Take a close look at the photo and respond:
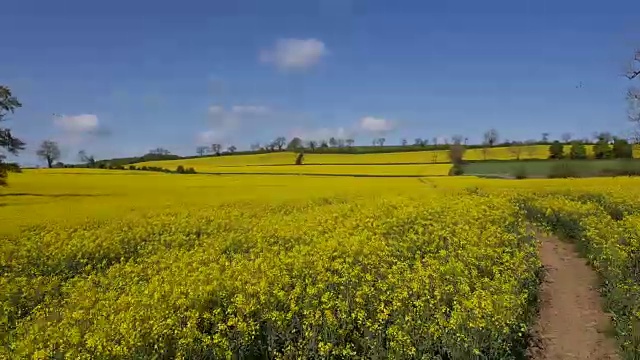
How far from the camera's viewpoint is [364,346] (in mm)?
7984

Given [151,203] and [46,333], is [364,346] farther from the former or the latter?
[151,203]

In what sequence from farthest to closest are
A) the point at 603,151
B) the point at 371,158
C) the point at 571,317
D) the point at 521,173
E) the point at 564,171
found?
the point at 371,158 < the point at 603,151 < the point at 521,173 < the point at 564,171 < the point at 571,317

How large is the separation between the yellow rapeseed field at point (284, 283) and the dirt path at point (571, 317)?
19.7 inches

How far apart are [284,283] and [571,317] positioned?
6.72 metres

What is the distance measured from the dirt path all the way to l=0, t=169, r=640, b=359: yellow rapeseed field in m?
0.50

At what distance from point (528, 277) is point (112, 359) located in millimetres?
8729

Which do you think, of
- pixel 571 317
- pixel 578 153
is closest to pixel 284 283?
pixel 571 317

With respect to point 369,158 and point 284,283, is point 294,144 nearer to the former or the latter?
point 369,158

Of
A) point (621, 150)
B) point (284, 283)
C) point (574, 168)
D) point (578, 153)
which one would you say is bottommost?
point (574, 168)

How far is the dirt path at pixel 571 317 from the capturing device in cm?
989

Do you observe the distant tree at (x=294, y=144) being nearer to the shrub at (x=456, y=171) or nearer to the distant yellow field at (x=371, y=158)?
the distant yellow field at (x=371, y=158)

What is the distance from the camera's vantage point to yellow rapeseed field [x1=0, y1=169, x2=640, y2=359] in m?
7.69

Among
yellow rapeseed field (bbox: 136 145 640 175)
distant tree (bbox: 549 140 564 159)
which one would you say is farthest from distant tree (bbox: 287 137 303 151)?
distant tree (bbox: 549 140 564 159)

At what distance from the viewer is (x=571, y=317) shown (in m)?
11.8
